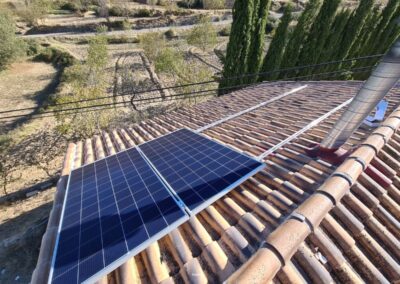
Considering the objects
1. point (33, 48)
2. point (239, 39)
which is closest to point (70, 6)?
point (33, 48)

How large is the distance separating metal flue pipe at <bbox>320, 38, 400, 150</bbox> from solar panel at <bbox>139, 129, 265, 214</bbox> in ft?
5.01

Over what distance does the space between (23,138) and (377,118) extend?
77.5 ft

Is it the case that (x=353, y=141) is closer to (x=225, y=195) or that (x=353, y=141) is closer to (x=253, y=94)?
(x=225, y=195)

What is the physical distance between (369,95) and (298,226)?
7.95 ft

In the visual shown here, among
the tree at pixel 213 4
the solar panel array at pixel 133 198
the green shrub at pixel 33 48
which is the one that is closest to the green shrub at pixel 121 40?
the green shrub at pixel 33 48

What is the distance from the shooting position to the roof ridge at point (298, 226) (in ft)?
7.27

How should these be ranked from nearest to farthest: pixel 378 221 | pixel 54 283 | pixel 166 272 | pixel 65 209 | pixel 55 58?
1. pixel 54 283
2. pixel 166 272
3. pixel 378 221
4. pixel 65 209
5. pixel 55 58

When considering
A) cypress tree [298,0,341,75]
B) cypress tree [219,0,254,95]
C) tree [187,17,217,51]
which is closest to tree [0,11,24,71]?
tree [187,17,217,51]

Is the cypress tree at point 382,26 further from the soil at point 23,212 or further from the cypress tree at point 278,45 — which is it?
the soil at point 23,212

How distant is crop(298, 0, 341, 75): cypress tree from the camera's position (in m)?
17.6

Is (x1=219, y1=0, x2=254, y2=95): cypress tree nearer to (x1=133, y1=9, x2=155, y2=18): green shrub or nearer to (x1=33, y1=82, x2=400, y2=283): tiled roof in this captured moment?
(x1=33, y1=82, x2=400, y2=283): tiled roof

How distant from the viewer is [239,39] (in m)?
16.7

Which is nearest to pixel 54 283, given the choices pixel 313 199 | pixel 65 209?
pixel 65 209

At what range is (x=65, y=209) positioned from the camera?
3.83 m
